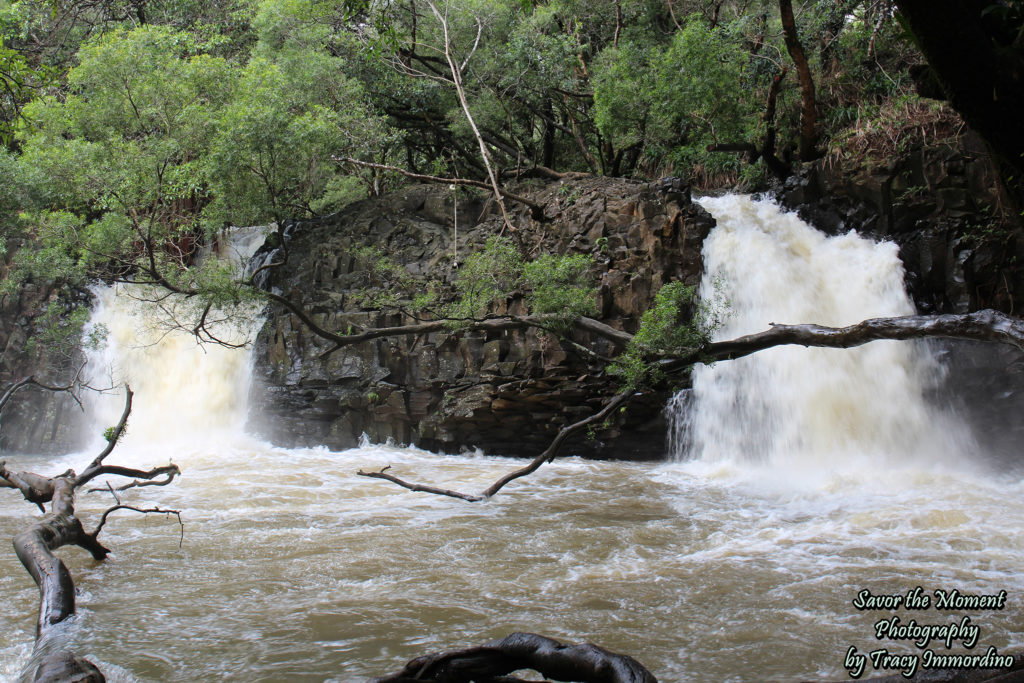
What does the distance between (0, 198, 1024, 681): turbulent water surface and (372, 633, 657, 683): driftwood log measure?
2068 mm

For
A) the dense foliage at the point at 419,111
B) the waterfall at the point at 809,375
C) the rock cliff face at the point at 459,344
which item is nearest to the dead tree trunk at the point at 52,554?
the dense foliage at the point at 419,111

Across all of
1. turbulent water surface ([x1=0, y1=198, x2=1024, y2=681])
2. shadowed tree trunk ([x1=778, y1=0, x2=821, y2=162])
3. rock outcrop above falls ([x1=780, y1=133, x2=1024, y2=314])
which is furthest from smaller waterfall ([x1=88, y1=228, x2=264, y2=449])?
rock outcrop above falls ([x1=780, y1=133, x2=1024, y2=314])

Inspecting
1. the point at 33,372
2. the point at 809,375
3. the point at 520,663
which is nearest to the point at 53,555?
the point at 520,663

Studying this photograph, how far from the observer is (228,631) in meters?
5.10

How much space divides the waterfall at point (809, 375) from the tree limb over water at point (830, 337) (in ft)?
9.35

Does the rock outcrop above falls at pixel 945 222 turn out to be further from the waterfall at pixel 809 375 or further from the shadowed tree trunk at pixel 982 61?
the shadowed tree trunk at pixel 982 61

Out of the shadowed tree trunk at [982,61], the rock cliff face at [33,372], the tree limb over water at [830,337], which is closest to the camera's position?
the shadowed tree trunk at [982,61]

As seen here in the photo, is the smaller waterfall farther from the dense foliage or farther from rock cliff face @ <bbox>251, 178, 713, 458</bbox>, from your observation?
the dense foliage

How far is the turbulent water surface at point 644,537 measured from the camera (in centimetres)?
489

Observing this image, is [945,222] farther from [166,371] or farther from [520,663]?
[166,371]

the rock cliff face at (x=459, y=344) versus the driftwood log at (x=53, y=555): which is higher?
the rock cliff face at (x=459, y=344)

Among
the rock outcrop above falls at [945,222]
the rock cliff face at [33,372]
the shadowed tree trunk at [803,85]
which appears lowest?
the rock cliff face at [33,372]

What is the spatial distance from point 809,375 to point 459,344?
18.6ft

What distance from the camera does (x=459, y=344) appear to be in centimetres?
1284
